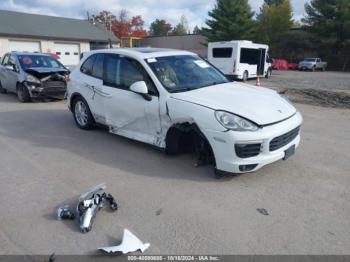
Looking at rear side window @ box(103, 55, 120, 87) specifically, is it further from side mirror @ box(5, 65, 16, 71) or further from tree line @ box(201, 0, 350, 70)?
tree line @ box(201, 0, 350, 70)

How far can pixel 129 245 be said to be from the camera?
310 cm

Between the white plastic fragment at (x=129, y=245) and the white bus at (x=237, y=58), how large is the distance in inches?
721

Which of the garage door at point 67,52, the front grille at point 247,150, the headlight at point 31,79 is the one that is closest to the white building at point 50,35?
the garage door at point 67,52

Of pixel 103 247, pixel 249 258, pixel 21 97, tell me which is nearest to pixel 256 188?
pixel 249 258

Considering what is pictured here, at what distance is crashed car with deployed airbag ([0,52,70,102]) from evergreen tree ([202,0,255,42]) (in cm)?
3662

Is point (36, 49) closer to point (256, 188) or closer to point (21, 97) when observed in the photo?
point (21, 97)

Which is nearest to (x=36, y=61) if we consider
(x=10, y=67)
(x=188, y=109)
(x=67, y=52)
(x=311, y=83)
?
(x=10, y=67)

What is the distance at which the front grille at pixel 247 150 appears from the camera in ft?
13.7

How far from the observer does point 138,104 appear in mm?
5367

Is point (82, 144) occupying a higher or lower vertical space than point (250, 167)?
lower

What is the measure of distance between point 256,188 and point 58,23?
46040 millimetres

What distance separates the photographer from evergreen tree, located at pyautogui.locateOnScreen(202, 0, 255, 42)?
148 ft

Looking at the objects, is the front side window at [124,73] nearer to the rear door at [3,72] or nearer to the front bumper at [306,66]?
the rear door at [3,72]

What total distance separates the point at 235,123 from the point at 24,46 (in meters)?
39.2
